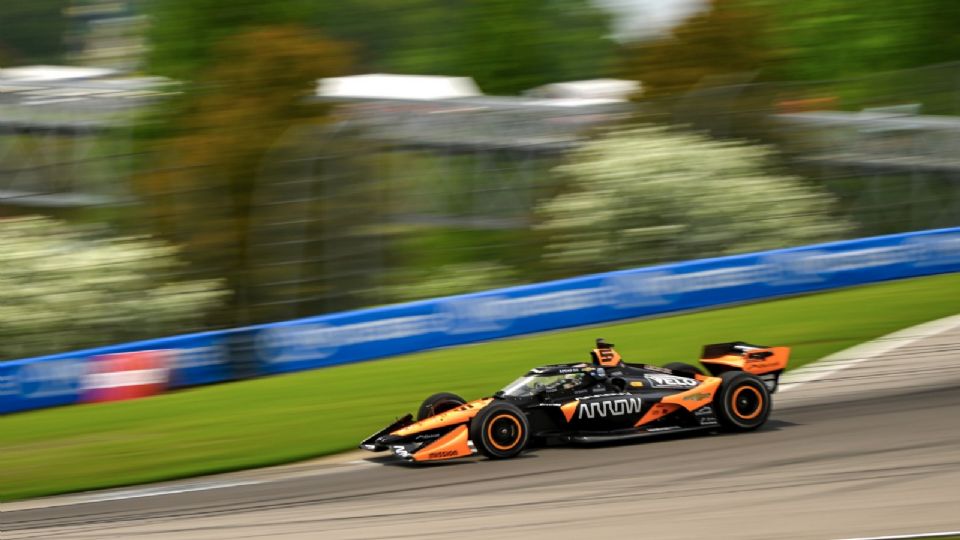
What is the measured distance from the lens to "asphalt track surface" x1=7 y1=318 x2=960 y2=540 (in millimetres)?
9008

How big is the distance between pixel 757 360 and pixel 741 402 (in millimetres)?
626

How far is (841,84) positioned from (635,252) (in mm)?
4881

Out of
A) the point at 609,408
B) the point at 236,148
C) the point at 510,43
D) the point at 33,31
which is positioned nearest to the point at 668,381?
the point at 609,408

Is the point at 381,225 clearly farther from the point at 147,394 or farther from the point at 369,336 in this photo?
the point at 147,394

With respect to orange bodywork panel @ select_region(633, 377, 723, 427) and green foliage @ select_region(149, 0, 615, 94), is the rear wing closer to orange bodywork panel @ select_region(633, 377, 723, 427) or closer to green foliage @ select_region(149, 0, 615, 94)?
orange bodywork panel @ select_region(633, 377, 723, 427)

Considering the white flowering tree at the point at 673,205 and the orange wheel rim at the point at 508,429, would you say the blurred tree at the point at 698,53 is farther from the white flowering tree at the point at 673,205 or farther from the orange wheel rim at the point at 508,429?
the orange wheel rim at the point at 508,429

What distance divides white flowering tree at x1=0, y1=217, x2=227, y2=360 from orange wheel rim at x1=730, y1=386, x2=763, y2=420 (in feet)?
34.3

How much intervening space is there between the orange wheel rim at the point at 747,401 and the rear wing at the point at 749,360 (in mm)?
381

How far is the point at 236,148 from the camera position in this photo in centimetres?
2262

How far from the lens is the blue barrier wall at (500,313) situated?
662 inches

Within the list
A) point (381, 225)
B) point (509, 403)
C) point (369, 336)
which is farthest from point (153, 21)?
point (509, 403)

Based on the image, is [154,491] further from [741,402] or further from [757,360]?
[757,360]

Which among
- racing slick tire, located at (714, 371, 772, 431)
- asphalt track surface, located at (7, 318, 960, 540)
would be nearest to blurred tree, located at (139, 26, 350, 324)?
asphalt track surface, located at (7, 318, 960, 540)

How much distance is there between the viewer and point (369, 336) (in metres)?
18.0
